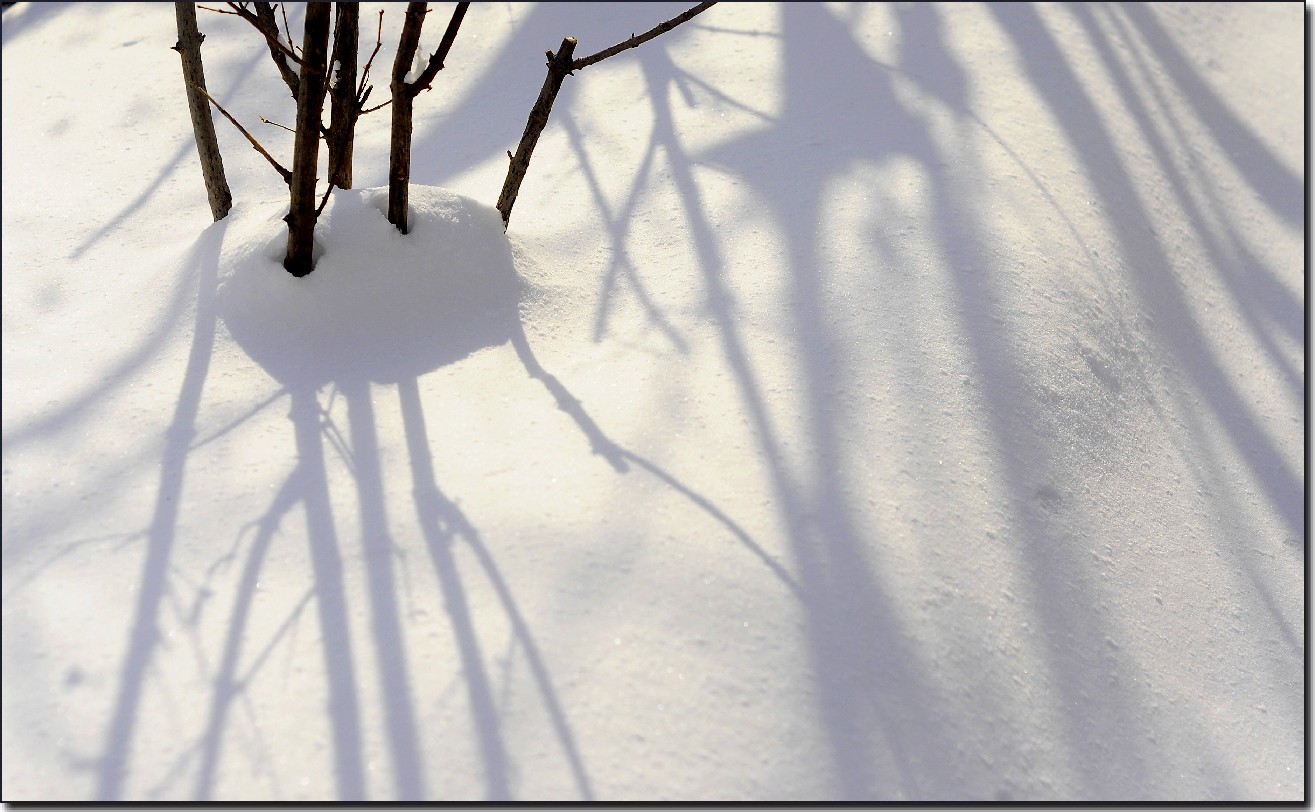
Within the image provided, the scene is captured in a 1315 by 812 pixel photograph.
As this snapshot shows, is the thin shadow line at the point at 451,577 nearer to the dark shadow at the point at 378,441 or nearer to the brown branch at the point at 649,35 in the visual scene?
the dark shadow at the point at 378,441

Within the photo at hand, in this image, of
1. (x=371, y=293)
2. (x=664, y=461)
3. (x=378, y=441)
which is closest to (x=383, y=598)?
(x=378, y=441)

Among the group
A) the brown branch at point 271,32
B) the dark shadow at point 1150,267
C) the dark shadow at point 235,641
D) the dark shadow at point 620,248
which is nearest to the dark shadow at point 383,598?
the dark shadow at point 235,641

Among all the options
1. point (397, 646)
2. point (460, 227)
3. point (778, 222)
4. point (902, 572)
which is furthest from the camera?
point (778, 222)

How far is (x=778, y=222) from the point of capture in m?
2.17

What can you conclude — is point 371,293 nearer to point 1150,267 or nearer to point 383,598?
point 383,598

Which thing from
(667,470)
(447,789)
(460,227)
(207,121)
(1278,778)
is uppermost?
(207,121)

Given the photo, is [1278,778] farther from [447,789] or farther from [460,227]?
[460,227]

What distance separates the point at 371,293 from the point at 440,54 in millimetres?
444

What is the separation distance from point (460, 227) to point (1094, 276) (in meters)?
1.36

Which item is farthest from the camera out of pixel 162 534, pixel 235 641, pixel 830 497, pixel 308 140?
pixel 308 140

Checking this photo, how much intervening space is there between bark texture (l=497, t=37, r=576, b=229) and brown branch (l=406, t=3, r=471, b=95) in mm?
176

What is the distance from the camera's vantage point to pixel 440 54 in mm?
1753

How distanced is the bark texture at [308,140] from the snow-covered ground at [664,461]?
0.05 meters

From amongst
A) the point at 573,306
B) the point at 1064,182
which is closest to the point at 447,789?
the point at 573,306
